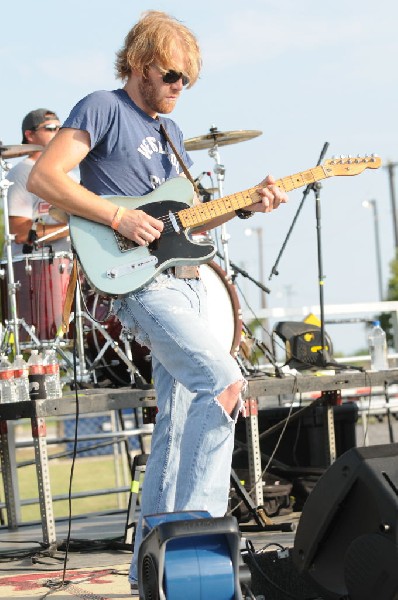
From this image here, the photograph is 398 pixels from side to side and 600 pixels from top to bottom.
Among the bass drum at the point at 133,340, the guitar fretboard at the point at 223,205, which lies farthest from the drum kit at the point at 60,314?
the guitar fretboard at the point at 223,205

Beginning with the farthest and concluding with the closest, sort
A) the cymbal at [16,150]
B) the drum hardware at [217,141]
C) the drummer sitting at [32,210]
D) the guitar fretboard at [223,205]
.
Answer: the drum hardware at [217,141] → the drummer sitting at [32,210] → the cymbal at [16,150] → the guitar fretboard at [223,205]

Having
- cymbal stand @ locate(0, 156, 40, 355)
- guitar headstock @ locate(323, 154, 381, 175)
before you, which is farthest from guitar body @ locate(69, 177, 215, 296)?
cymbal stand @ locate(0, 156, 40, 355)

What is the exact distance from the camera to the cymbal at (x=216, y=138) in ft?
27.9

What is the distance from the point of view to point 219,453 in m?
4.05

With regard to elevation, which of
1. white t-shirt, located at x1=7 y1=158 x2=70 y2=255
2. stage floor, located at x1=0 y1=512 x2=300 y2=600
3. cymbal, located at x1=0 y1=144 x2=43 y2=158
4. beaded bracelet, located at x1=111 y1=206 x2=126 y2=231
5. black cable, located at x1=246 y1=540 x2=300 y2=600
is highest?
cymbal, located at x1=0 y1=144 x2=43 y2=158

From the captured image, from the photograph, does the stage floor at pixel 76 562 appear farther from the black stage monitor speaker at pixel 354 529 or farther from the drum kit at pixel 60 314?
the drum kit at pixel 60 314

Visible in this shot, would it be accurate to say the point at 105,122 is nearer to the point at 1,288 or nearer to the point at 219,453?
the point at 219,453

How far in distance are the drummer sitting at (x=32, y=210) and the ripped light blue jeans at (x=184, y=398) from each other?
3.62 meters

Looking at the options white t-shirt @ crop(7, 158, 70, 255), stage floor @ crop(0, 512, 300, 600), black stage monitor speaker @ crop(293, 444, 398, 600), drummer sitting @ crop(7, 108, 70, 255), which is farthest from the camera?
white t-shirt @ crop(7, 158, 70, 255)

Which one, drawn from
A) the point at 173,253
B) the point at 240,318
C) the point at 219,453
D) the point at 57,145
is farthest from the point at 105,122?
the point at 240,318

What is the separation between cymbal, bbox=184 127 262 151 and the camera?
27.9 feet

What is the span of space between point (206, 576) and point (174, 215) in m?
1.78

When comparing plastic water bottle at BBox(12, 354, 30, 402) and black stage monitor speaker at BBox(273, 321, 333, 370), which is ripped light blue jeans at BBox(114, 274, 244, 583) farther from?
black stage monitor speaker at BBox(273, 321, 333, 370)

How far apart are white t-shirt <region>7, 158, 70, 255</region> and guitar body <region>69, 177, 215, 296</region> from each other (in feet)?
11.9
